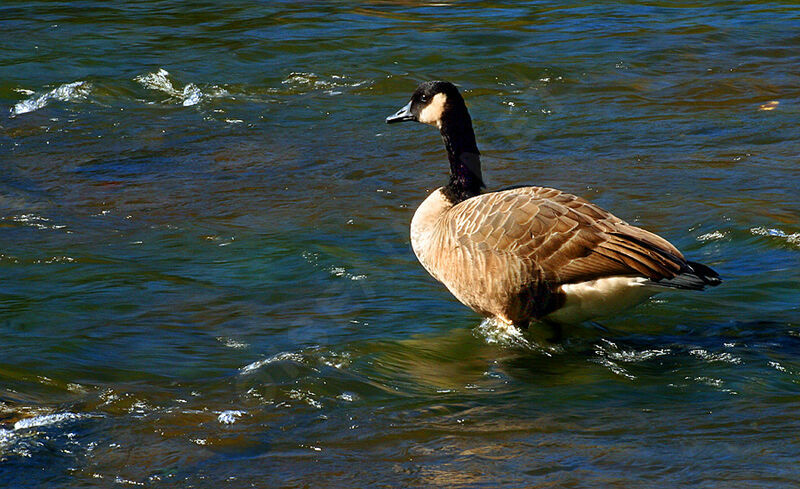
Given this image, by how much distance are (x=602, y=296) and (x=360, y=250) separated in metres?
2.74

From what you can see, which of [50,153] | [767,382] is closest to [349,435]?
[767,382]

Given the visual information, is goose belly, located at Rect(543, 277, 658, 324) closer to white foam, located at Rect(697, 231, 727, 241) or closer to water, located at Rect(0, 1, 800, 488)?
water, located at Rect(0, 1, 800, 488)

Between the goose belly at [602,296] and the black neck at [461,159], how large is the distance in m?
1.35

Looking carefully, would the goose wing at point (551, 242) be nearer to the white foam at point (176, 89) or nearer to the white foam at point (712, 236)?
the white foam at point (712, 236)

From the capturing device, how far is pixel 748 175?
9945 mm

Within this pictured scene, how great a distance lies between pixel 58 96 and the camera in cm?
1348

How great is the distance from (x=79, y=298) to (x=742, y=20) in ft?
39.1

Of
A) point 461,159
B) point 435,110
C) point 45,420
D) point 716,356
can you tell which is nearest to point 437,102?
point 435,110

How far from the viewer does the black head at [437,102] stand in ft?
25.6

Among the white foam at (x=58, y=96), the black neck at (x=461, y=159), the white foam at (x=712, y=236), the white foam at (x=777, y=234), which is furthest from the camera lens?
the white foam at (x=58, y=96)

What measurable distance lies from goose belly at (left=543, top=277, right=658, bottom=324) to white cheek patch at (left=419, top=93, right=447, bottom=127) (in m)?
1.91

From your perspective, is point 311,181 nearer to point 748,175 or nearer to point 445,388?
point 748,175

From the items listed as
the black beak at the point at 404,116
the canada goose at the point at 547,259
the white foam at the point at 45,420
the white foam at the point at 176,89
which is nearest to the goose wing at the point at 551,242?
the canada goose at the point at 547,259

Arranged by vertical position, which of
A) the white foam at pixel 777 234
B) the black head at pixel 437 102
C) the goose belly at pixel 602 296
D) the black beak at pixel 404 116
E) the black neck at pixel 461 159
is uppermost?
the black head at pixel 437 102
